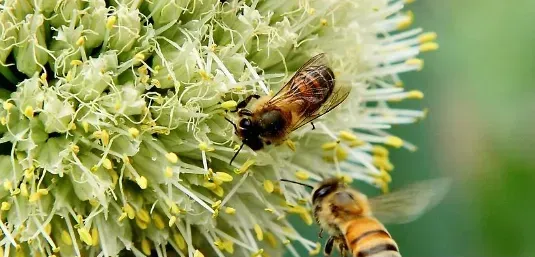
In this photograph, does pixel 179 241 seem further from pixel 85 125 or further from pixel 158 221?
pixel 85 125

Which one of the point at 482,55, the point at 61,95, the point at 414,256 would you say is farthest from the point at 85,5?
the point at 482,55

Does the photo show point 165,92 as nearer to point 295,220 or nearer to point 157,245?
→ point 157,245

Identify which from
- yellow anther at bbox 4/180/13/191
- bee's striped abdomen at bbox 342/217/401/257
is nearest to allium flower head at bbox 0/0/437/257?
yellow anther at bbox 4/180/13/191

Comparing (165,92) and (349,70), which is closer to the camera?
(165,92)

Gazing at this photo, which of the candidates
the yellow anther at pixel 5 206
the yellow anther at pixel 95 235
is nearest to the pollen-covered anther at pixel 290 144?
the yellow anther at pixel 95 235

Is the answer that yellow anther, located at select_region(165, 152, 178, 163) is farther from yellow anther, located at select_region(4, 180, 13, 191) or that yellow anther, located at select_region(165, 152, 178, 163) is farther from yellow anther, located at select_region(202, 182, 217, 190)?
yellow anther, located at select_region(4, 180, 13, 191)

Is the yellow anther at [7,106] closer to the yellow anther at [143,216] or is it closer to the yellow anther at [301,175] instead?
the yellow anther at [143,216]
